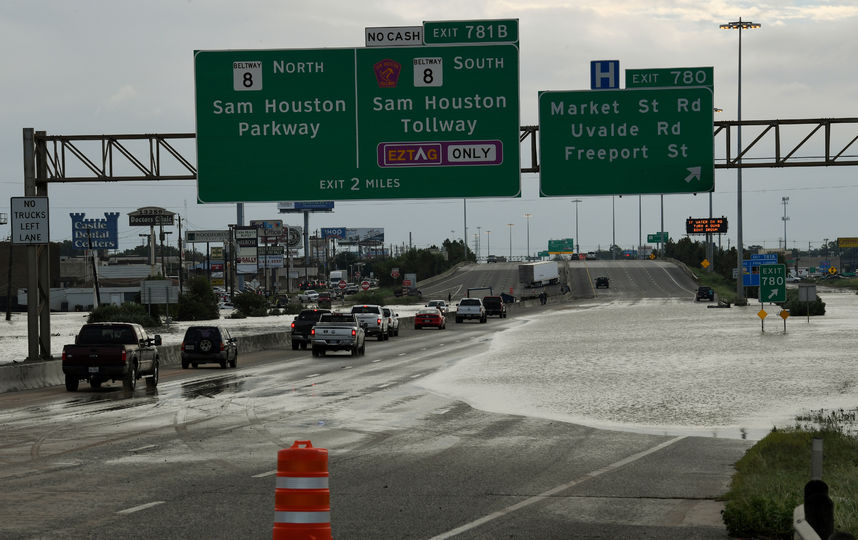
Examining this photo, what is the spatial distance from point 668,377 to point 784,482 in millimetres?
19490

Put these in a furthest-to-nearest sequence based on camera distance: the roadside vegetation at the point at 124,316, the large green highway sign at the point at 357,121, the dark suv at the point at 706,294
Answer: the dark suv at the point at 706,294 < the roadside vegetation at the point at 124,316 < the large green highway sign at the point at 357,121

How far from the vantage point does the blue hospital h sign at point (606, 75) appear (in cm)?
3028

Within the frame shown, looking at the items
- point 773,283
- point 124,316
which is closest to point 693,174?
point 773,283

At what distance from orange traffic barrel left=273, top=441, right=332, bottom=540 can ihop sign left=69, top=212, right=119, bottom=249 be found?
182287 millimetres

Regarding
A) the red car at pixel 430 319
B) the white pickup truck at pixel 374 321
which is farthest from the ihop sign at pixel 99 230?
the white pickup truck at pixel 374 321

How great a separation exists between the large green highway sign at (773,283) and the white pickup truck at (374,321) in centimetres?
1927

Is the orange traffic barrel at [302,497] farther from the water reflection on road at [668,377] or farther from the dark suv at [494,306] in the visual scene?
the dark suv at [494,306]

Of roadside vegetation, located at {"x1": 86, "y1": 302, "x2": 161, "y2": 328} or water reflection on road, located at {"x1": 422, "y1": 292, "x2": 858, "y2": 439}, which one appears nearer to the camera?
water reflection on road, located at {"x1": 422, "y1": 292, "x2": 858, "y2": 439}

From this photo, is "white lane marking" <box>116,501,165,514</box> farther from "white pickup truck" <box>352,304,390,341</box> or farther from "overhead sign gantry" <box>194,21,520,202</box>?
"white pickup truck" <box>352,304,390,341</box>

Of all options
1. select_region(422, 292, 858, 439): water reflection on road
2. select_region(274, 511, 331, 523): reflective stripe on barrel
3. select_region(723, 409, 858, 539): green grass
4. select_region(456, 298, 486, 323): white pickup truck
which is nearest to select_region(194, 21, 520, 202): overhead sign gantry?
select_region(422, 292, 858, 439): water reflection on road

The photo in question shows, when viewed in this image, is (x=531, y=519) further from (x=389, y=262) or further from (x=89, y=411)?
(x=389, y=262)

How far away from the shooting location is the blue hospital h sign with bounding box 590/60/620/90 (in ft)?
99.3

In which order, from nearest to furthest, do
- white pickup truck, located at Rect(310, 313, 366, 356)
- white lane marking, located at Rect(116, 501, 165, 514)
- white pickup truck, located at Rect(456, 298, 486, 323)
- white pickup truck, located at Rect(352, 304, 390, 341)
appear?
white lane marking, located at Rect(116, 501, 165, 514) < white pickup truck, located at Rect(310, 313, 366, 356) < white pickup truck, located at Rect(352, 304, 390, 341) < white pickup truck, located at Rect(456, 298, 486, 323)

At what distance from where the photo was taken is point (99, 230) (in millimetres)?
184500
